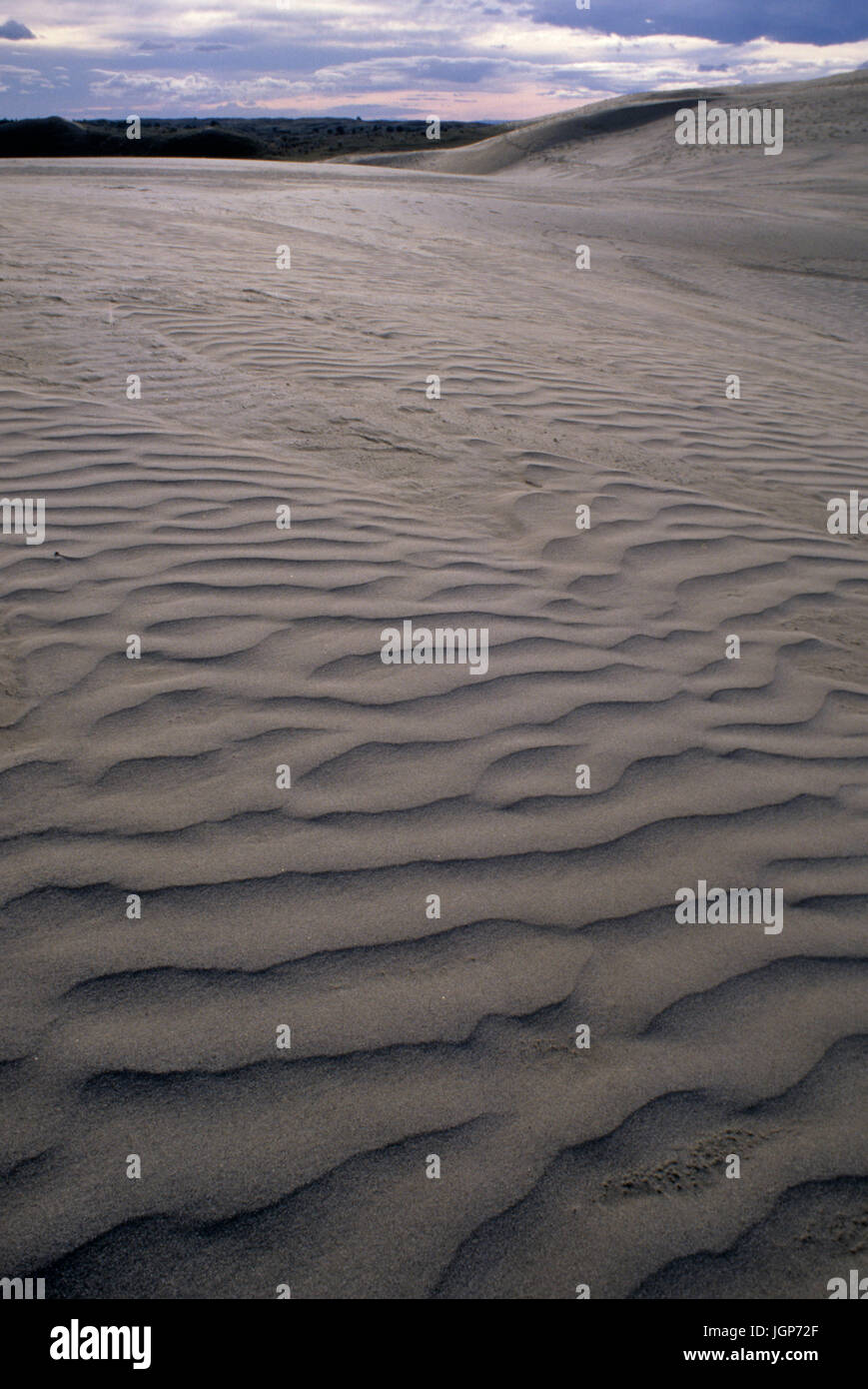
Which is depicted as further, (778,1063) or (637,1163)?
(778,1063)

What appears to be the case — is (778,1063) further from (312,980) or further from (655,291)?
(655,291)

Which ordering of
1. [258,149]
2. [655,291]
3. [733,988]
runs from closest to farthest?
[733,988] → [655,291] → [258,149]

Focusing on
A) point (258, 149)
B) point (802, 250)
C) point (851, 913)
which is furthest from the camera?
point (258, 149)

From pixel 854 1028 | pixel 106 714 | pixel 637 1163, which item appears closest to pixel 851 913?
pixel 854 1028
